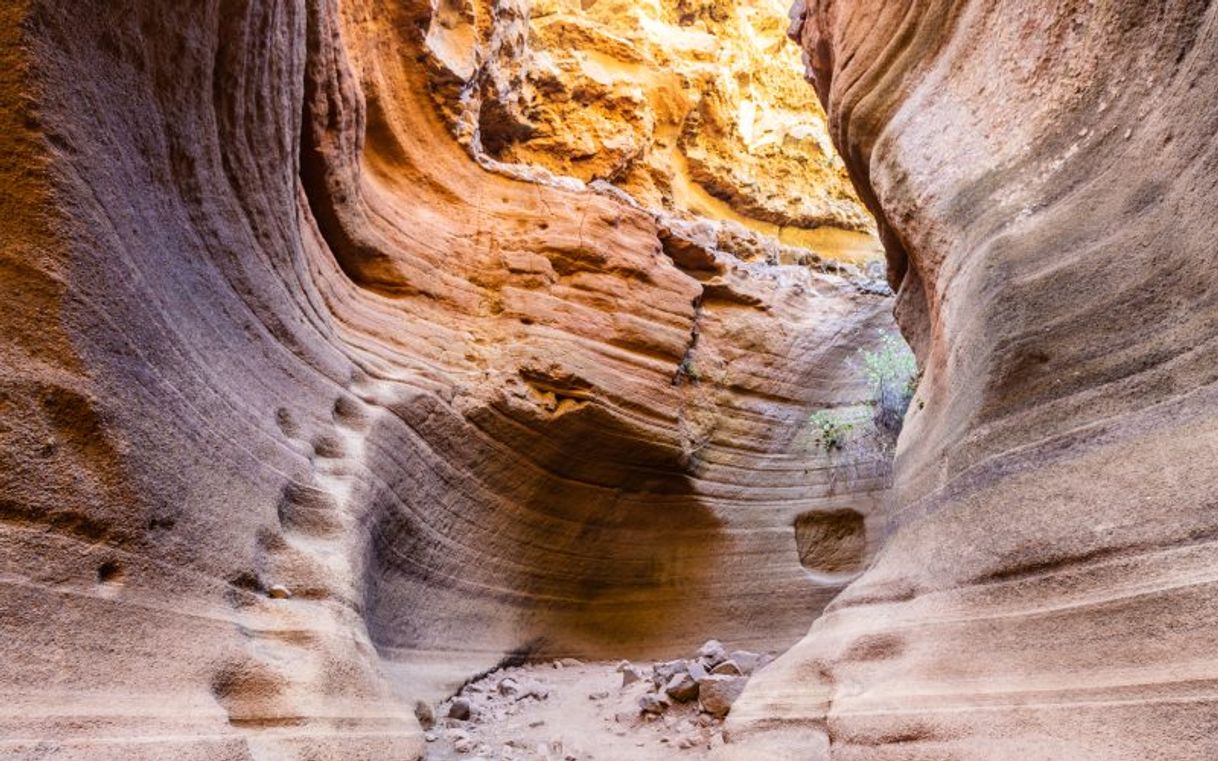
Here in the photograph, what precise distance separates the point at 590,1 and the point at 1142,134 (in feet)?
50.8

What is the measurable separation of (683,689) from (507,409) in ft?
11.0

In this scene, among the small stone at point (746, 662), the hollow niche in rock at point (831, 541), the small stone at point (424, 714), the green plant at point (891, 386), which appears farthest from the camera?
the hollow niche in rock at point (831, 541)

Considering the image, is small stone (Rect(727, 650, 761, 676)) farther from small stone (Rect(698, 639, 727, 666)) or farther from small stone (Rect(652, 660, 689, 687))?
small stone (Rect(652, 660, 689, 687))

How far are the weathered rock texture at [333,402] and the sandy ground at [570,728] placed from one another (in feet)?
1.46

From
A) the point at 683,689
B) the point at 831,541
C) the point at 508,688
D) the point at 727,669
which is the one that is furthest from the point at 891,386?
the point at 508,688

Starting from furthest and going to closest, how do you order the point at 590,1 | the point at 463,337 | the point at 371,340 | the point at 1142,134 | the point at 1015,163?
the point at 590,1 < the point at 463,337 < the point at 371,340 < the point at 1015,163 < the point at 1142,134

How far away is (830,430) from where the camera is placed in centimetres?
1116

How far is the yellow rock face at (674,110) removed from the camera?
1245 cm

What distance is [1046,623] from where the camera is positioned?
9.79 feet

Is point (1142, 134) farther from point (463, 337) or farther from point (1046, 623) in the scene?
point (463, 337)

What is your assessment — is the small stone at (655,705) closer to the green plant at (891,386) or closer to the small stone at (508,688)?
the small stone at (508,688)

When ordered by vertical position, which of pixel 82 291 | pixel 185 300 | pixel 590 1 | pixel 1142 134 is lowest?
pixel 82 291

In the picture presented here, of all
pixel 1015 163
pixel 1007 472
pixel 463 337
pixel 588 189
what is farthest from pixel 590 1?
pixel 1007 472

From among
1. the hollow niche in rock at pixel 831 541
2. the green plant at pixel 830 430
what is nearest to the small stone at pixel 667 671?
the hollow niche in rock at pixel 831 541
